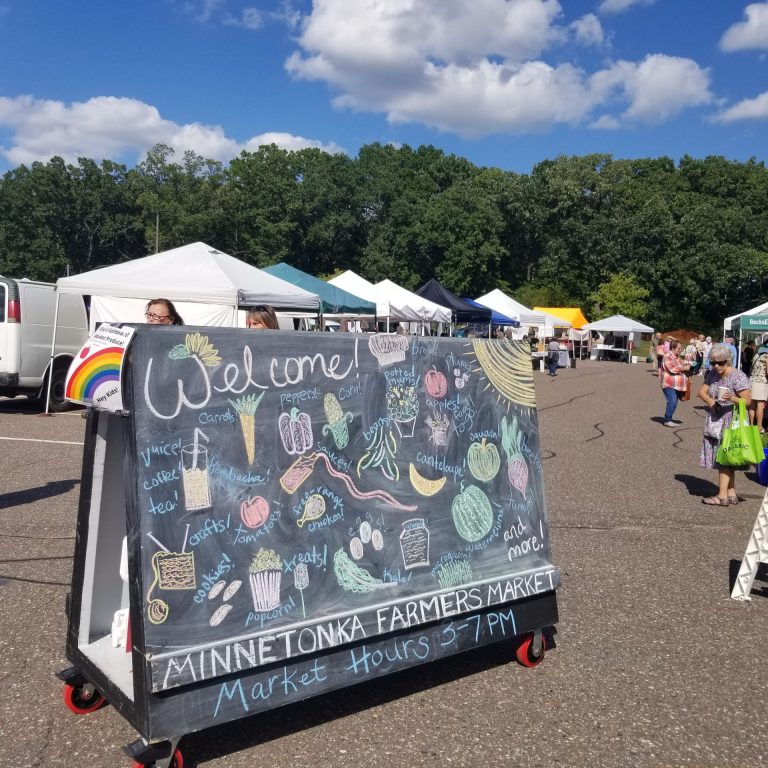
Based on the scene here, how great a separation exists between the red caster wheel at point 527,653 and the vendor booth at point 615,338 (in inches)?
1859

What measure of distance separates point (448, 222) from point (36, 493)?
62429 millimetres

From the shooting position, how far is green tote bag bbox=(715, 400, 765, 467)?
684 cm

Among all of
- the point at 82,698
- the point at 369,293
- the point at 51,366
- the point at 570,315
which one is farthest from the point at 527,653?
the point at 570,315

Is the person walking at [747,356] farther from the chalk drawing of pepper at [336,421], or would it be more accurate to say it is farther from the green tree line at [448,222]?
the green tree line at [448,222]

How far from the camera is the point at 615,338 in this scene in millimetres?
53250

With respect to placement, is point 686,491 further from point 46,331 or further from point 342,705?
point 46,331

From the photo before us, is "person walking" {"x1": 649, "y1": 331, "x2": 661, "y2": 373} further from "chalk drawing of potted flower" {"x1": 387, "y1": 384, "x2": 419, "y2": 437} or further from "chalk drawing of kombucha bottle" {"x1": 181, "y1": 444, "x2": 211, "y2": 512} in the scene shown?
"chalk drawing of kombucha bottle" {"x1": 181, "y1": 444, "x2": 211, "y2": 512}

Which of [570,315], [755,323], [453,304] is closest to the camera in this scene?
[755,323]

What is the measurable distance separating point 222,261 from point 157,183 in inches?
2677

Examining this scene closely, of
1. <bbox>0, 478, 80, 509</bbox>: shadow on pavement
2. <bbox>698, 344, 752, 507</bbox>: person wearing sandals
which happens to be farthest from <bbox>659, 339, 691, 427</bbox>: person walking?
<bbox>0, 478, 80, 509</bbox>: shadow on pavement

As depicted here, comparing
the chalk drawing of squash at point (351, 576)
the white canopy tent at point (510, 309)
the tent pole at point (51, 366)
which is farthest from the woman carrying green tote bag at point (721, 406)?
the white canopy tent at point (510, 309)

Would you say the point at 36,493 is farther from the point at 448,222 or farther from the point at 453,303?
the point at 448,222

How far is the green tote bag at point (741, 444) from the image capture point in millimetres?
6844

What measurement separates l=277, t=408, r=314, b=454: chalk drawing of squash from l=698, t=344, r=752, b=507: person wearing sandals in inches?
222
